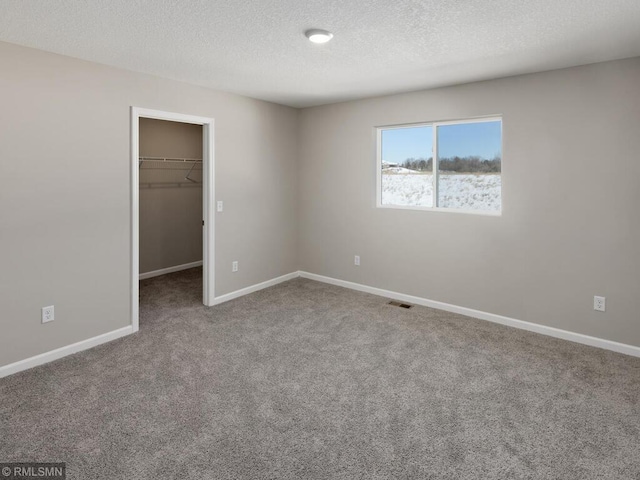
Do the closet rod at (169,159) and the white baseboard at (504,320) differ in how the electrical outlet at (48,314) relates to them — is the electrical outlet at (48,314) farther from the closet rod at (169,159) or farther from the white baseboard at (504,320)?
the white baseboard at (504,320)

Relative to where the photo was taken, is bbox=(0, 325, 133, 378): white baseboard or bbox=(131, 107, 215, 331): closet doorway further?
bbox=(131, 107, 215, 331): closet doorway

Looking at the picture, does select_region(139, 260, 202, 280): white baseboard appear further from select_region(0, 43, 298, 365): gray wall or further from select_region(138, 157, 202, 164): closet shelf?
select_region(0, 43, 298, 365): gray wall

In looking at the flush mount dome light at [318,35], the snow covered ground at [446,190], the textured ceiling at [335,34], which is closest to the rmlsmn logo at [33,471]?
the textured ceiling at [335,34]

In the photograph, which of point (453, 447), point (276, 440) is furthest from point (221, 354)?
point (453, 447)

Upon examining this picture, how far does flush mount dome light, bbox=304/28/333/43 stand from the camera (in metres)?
2.52

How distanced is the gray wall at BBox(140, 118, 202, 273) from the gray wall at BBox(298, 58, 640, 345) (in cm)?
253

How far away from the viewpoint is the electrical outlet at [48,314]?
3.01 meters

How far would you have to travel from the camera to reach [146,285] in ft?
16.7

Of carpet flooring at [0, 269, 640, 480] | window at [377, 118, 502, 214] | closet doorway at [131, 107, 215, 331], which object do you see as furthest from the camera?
closet doorway at [131, 107, 215, 331]

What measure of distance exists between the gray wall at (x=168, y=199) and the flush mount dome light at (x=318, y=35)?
3601mm

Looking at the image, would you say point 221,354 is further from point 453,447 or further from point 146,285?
point 146,285

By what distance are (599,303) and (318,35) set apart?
3.14 m

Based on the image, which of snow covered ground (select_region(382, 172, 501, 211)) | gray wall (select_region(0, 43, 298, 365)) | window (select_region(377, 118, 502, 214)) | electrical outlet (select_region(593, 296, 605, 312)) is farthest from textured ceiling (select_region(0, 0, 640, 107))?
electrical outlet (select_region(593, 296, 605, 312))

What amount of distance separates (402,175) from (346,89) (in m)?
1.17
